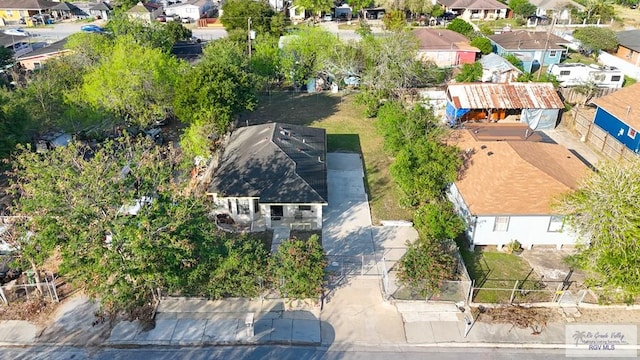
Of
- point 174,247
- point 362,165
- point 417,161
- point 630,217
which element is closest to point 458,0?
point 362,165

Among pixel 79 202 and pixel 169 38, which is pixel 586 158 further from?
pixel 169 38

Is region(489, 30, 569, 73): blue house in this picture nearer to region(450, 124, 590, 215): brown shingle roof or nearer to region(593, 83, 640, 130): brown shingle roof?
region(593, 83, 640, 130): brown shingle roof

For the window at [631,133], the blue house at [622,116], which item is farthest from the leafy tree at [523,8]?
the window at [631,133]

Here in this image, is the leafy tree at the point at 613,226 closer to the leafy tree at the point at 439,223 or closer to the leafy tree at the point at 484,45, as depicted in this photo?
the leafy tree at the point at 439,223

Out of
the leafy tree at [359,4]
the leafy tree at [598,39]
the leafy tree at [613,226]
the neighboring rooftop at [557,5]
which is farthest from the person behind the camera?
the leafy tree at [359,4]

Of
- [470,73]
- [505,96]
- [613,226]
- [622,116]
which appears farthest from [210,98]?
[622,116]

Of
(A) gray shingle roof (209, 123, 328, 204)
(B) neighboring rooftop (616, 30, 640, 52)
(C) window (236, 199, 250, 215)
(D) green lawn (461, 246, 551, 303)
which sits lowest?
(D) green lawn (461, 246, 551, 303)

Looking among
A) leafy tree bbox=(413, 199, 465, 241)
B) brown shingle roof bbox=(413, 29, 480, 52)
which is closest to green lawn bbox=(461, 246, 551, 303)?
leafy tree bbox=(413, 199, 465, 241)
